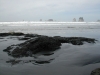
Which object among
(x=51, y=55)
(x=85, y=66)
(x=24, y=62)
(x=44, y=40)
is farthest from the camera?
(x=44, y=40)

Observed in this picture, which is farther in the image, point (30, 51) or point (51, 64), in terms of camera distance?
point (30, 51)

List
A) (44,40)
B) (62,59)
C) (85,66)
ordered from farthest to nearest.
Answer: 1. (44,40)
2. (62,59)
3. (85,66)

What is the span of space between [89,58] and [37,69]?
323cm

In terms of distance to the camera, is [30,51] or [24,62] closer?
[24,62]

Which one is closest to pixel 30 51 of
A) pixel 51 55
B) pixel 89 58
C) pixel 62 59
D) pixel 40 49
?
pixel 40 49

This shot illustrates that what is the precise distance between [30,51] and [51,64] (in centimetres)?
263

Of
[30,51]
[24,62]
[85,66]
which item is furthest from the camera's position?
[30,51]

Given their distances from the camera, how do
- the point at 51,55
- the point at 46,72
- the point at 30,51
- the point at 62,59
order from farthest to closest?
1. the point at 30,51
2. the point at 51,55
3. the point at 62,59
4. the point at 46,72

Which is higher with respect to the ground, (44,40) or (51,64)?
(44,40)

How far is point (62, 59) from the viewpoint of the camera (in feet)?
24.7

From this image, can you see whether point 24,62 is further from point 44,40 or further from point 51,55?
point 44,40

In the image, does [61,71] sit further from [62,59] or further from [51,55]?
[51,55]

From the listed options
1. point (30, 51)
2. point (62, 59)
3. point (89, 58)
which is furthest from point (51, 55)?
point (89, 58)

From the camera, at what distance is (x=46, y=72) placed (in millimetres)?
5742
